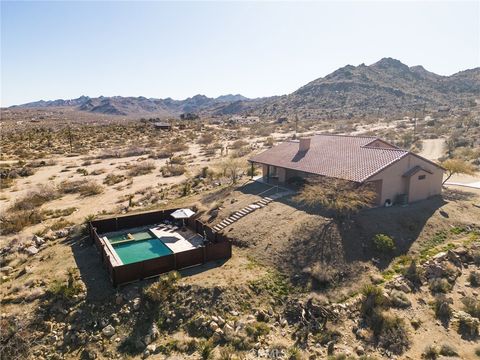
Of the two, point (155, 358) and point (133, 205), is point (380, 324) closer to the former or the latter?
point (155, 358)

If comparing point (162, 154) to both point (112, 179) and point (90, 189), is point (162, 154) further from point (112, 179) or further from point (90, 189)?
point (90, 189)

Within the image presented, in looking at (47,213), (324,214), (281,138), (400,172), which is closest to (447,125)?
(281,138)

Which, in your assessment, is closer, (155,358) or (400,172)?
(155,358)

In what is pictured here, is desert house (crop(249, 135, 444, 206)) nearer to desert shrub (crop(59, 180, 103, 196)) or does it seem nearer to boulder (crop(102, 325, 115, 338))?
desert shrub (crop(59, 180, 103, 196))

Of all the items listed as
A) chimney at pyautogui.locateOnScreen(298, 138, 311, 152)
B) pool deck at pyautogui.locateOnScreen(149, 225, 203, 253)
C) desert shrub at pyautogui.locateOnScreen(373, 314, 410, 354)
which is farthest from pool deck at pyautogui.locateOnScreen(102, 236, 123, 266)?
chimney at pyautogui.locateOnScreen(298, 138, 311, 152)

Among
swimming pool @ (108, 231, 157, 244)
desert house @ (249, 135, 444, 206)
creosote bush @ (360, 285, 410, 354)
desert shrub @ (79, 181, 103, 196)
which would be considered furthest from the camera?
desert shrub @ (79, 181, 103, 196)

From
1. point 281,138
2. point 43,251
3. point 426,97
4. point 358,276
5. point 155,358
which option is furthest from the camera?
point 426,97
